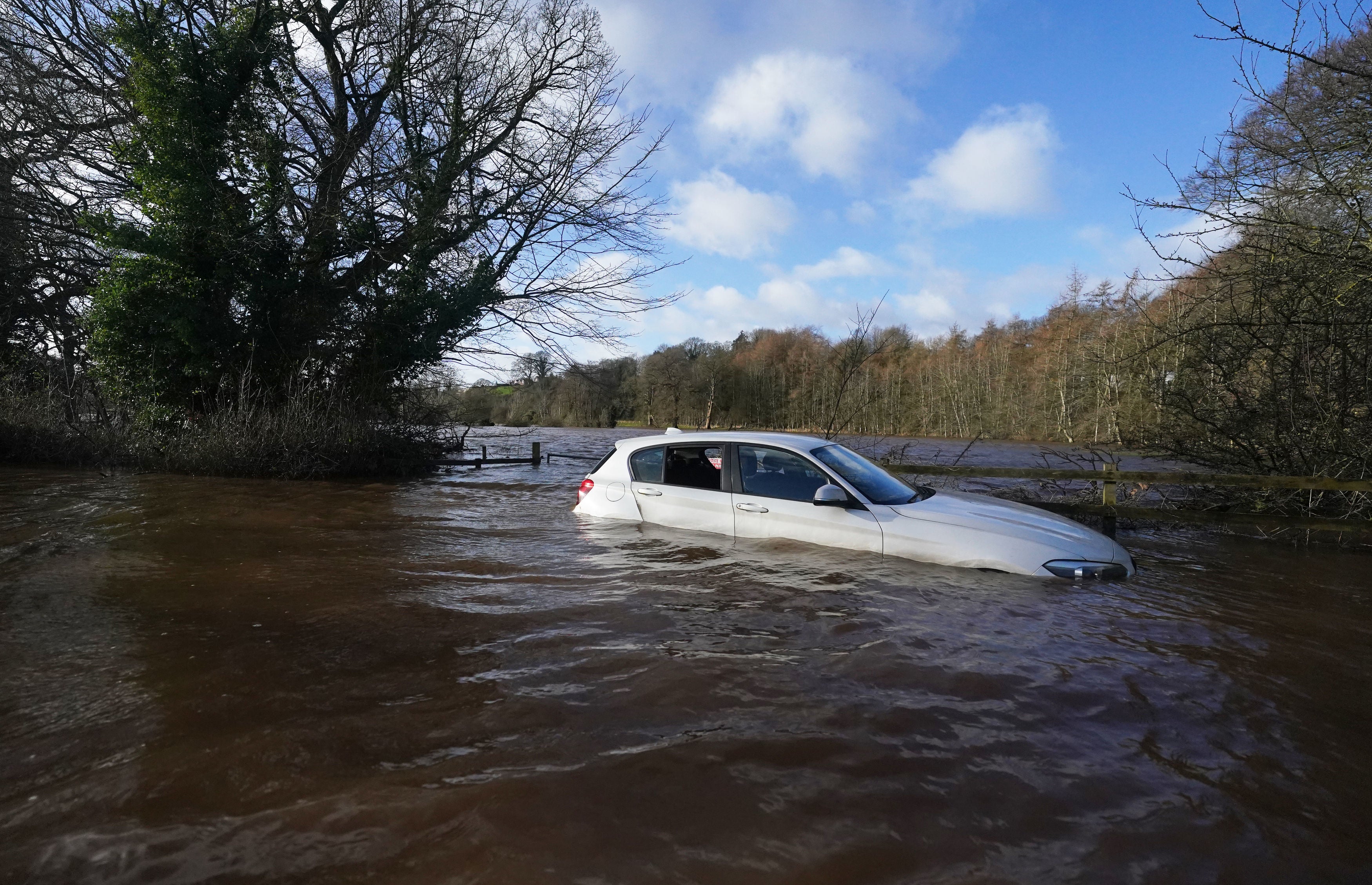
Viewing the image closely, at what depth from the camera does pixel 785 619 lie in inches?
183

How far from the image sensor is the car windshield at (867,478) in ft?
20.5

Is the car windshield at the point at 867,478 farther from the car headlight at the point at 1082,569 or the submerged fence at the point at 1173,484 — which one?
the submerged fence at the point at 1173,484

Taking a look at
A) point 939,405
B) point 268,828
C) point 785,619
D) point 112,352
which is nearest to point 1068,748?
point 785,619

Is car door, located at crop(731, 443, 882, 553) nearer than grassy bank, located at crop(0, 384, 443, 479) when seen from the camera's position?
Yes

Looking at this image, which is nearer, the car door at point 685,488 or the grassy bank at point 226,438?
the car door at point 685,488

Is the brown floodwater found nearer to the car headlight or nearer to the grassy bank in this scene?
the car headlight

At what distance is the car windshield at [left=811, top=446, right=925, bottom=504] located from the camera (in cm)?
624

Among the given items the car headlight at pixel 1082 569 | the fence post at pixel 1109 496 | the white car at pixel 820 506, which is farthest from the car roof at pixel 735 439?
the fence post at pixel 1109 496

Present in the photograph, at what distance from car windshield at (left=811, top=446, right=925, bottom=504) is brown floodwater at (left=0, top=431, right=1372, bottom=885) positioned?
690 millimetres

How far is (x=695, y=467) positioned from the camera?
7.06m

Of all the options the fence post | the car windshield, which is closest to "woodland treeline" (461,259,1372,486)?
the fence post

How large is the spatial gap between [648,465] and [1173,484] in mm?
6884

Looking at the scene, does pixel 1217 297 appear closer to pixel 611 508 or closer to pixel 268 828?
pixel 611 508

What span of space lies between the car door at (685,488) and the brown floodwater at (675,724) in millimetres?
616
